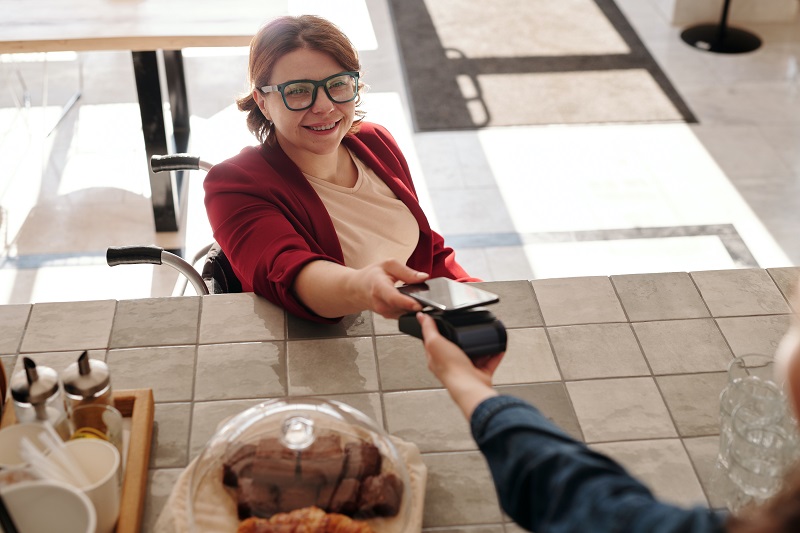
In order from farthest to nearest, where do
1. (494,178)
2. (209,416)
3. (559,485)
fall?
(494,178) < (209,416) < (559,485)

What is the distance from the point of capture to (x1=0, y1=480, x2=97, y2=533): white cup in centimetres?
105

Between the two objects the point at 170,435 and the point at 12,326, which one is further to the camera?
the point at 12,326

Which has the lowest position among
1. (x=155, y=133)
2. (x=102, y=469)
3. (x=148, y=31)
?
(x=155, y=133)

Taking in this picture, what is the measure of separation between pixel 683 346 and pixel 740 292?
22 cm

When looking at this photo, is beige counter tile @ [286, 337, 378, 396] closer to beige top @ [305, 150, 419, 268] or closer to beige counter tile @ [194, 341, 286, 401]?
beige counter tile @ [194, 341, 286, 401]

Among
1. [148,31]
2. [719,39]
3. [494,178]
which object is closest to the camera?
[148,31]

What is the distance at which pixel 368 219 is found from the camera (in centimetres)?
201

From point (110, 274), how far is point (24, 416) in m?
2.30

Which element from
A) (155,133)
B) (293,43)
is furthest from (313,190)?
(155,133)

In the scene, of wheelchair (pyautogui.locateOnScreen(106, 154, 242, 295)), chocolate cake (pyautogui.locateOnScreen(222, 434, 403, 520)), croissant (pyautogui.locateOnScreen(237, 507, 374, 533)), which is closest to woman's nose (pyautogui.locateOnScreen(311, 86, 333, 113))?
wheelchair (pyautogui.locateOnScreen(106, 154, 242, 295))

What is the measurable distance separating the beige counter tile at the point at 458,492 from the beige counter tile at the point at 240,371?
0.29 metres

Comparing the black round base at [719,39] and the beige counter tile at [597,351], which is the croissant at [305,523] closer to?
the beige counter tile at [597,351]

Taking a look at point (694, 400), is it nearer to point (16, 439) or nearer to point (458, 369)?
point (458, 369)

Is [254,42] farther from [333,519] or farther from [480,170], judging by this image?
[480,170]
